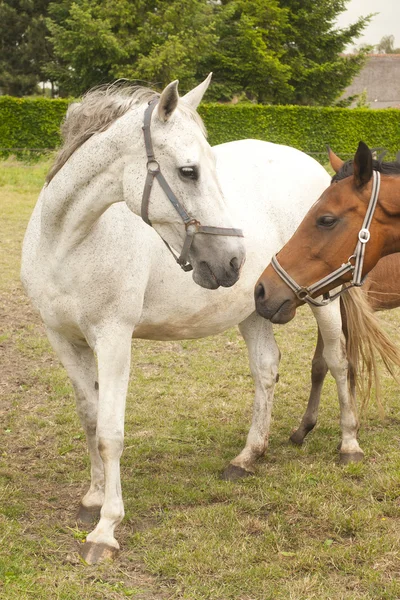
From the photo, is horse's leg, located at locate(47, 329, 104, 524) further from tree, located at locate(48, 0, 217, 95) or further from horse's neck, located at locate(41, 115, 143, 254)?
tree, located at locate(48, 0, 217, 95)

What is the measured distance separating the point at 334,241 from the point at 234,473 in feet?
5.96

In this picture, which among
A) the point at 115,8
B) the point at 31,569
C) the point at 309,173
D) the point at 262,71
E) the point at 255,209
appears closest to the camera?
the point at 31,569

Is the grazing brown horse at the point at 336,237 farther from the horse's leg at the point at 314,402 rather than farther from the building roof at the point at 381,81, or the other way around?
the building roof at the point at 381,81

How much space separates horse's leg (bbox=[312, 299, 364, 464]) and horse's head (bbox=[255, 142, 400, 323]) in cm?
117

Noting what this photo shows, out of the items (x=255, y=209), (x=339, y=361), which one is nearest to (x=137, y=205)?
(x=255, y=209)

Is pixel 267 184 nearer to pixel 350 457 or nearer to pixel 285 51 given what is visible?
pixel 350 457

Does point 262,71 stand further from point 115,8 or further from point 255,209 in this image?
point 255,209

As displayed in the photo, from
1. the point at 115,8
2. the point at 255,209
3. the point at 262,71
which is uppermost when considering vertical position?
the point at 255,209

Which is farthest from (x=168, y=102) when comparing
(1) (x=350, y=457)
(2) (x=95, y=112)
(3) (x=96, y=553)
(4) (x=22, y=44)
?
(4) (x=22, y=44)

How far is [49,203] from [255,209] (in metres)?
1.35

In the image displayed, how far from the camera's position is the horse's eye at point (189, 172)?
278 cm

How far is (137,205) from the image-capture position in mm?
2889

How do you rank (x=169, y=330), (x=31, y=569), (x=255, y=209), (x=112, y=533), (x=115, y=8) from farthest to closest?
1. (x=115, y=8)
2. (x=255, y=209)
3. (x=169, y=330)
4. (x=112, y=533)
5. (x=31, y=569)

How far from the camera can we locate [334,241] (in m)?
3.07
